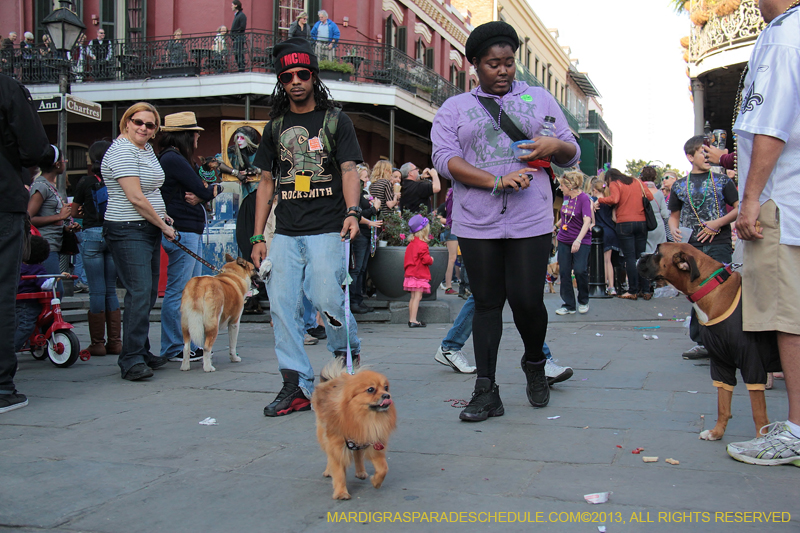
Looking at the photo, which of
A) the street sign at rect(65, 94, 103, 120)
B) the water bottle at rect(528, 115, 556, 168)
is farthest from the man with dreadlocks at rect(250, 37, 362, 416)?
the street sign at rect(65, 94, 103, 120)

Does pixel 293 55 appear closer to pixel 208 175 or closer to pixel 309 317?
pixel 309 317

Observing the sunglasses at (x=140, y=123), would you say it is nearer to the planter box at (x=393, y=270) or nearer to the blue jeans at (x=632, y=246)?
the planter box at (x=393, y=270)

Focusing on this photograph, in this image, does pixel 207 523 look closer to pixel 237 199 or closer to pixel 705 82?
pixel 237 199

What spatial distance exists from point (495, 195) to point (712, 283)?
1.25 m

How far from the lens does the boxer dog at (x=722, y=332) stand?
3301 mm

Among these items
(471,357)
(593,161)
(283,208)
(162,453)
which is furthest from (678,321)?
(593,161)

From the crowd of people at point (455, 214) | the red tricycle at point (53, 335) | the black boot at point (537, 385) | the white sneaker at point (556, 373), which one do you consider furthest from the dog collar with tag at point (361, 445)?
the red tricycle at point (53, 335)

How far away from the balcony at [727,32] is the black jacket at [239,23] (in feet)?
40.6

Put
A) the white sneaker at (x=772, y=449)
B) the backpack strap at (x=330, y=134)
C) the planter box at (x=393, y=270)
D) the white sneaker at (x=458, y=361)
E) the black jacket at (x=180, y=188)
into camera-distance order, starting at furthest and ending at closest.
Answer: the planter box at (x=393, y=270) < the black jacket at (x=180, y=188) < the white sneaker at (x=458, y=361) < the backpack strap at (x=330, y=134) < the white sneaker at (x=772, y=449)

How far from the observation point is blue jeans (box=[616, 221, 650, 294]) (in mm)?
10797

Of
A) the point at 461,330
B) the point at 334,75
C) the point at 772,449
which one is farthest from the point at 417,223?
the point at 334,75

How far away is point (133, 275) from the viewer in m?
5.45

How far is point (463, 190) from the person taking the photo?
409 centimetres

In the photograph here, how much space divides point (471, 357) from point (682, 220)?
89.7 inches
